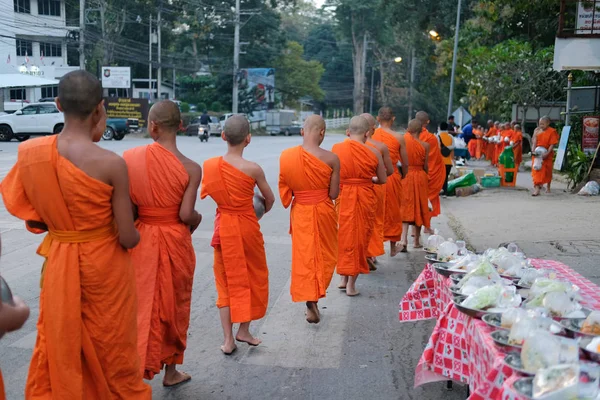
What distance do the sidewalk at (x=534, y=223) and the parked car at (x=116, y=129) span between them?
21.6m

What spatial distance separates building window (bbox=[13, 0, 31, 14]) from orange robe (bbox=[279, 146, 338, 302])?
47.8m

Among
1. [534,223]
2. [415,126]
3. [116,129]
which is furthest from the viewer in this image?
[116,129]

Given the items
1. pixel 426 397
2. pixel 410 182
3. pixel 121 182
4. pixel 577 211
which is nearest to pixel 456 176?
pixel 577 211

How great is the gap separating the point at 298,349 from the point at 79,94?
2818 mm

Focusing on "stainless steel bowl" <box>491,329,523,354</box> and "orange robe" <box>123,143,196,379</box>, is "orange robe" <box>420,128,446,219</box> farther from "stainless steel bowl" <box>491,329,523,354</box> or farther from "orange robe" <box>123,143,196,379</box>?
"stainless steel bowl" <box>491,329,523,354</box>

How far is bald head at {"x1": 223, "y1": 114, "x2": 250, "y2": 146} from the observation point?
16.9 ft

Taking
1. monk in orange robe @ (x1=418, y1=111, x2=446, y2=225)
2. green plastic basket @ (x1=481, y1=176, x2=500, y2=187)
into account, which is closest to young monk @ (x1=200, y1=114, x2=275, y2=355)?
monk in orange robe @ (x1=418, y1=111, x2=446, y2=225)

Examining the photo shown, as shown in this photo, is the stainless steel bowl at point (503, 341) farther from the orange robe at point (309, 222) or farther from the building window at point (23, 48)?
the building window at point (23, 48)

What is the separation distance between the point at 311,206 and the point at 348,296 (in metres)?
1.49

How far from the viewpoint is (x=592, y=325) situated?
125 inches

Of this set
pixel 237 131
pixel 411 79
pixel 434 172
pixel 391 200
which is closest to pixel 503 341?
pixel 237 131

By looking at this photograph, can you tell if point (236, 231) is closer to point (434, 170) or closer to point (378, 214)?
point (378, 214)

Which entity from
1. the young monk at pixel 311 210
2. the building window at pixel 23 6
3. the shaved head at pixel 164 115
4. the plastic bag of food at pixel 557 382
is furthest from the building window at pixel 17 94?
the plastic bag of food at pixel 557 382

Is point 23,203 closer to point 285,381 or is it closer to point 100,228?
point 100,228
